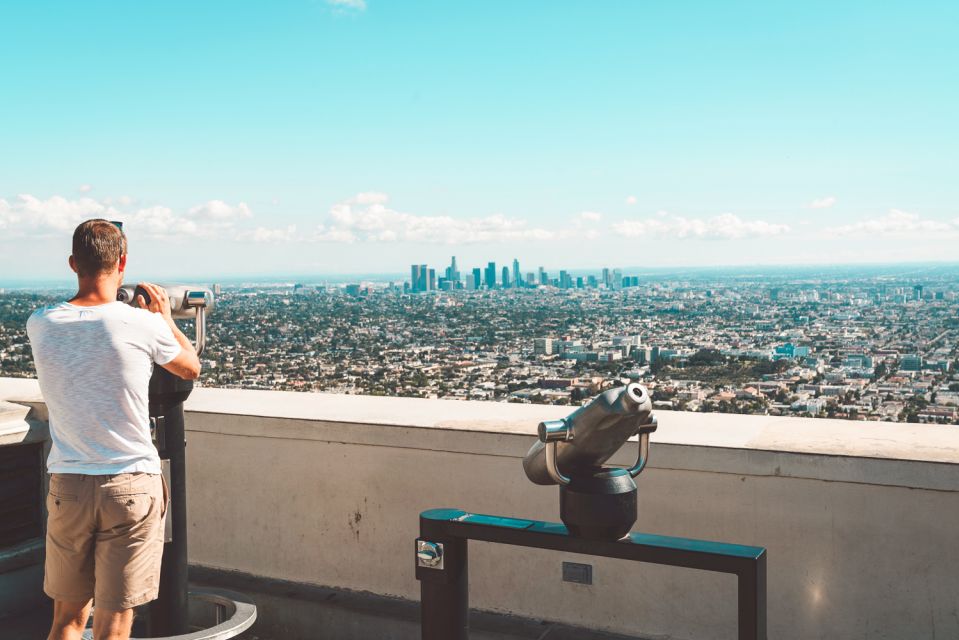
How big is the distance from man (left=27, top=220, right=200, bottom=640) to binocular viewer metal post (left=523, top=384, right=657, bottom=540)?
1.23m

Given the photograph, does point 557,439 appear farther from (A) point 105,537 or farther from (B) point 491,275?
(B) point 491,275

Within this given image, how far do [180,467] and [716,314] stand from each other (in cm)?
2517

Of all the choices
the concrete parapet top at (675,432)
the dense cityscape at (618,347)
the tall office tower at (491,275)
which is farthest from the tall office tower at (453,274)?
the concrete parapet top at (675,432)

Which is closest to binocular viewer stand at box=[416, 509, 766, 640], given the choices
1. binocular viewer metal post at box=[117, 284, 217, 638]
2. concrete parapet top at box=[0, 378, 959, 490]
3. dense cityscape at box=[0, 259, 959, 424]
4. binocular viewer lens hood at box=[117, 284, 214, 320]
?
dense cityscape at box=[0, 259, 959, 424]

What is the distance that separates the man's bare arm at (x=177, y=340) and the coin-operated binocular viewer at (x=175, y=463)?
17 cm

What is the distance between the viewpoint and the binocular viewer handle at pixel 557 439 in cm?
238

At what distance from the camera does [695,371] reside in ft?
37.6

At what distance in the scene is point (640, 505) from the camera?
3.44 metres

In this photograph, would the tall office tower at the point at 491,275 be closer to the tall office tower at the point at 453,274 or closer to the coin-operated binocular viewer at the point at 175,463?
the tall office tower at the point at 453,274

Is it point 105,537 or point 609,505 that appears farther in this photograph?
point 105,537

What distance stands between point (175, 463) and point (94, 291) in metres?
0.87

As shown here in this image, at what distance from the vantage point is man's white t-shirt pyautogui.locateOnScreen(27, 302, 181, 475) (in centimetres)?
265

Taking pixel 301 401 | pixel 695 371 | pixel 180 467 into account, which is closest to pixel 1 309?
pixel 695 371

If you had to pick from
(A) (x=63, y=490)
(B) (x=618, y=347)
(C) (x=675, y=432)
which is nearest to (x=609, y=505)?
(C) (x=675, y=432)
